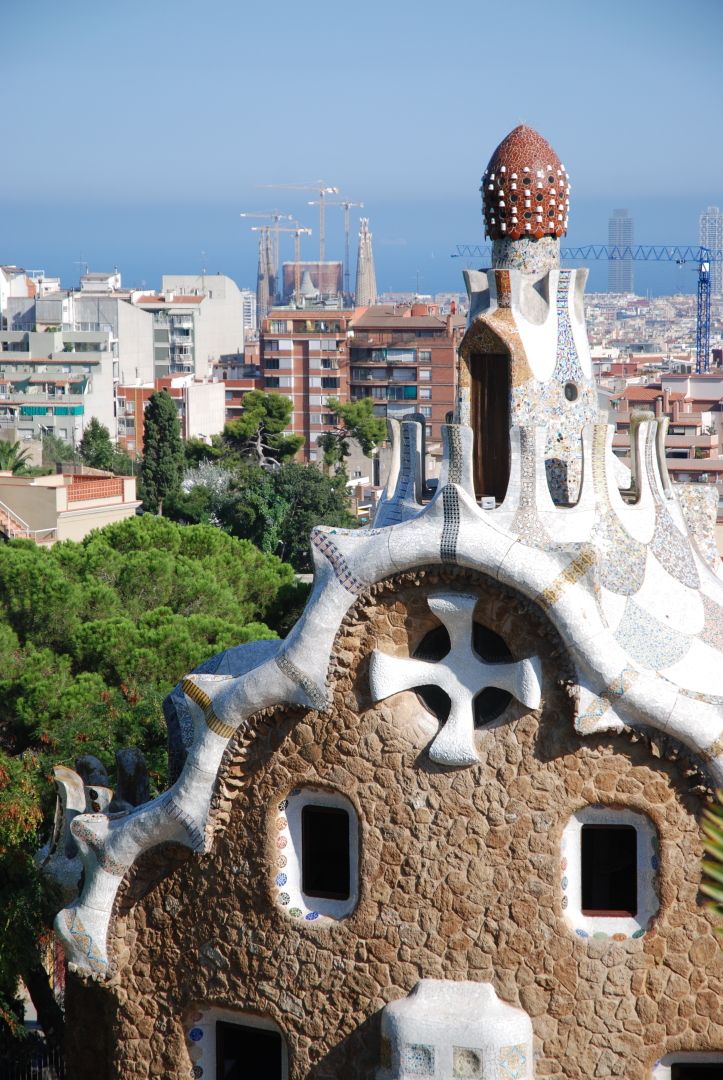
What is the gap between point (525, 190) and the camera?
10844mm

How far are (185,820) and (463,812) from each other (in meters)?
1.66

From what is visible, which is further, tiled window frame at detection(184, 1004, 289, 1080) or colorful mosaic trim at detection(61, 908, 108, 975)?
colorful mosaic trim at detection(61, 908, 108, 975)

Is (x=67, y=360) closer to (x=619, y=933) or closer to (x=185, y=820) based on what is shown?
(x=185, y=820)

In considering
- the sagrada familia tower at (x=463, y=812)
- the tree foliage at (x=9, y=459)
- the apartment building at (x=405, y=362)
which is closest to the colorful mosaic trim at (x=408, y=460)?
the sagrada familia tower at (x=463, y=812)

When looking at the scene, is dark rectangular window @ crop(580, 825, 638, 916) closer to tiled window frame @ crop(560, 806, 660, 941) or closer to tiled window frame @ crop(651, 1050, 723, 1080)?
tiled window frame @ crop(560, 806, 660, 941)

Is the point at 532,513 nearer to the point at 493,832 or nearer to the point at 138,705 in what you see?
the point at 493,832

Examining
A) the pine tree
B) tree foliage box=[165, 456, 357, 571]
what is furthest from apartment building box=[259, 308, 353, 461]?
tree foliage box=[165, 456, 357, 571]

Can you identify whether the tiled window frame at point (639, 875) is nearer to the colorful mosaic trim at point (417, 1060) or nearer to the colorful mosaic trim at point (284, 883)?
the colorful mosaic trim at point (417, 1060)

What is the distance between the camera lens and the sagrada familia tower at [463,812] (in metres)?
9.63

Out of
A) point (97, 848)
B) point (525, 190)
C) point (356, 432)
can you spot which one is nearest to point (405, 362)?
point (356, 432)

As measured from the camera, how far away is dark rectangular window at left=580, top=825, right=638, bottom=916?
10195mm

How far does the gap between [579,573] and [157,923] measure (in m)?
3.40

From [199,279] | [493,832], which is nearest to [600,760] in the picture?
[493,832]

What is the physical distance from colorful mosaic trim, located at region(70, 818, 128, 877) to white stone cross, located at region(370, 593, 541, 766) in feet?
6.80
